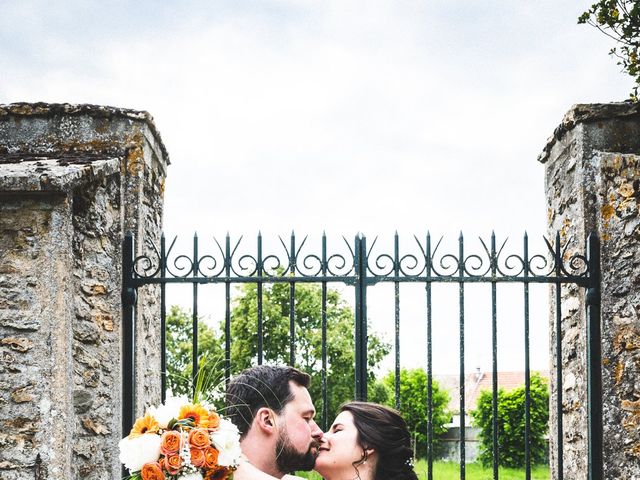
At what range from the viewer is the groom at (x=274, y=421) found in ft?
12.4

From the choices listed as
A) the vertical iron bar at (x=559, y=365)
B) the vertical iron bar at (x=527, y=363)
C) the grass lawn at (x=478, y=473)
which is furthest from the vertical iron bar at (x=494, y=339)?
the grass lawn at (x=478, y=473)

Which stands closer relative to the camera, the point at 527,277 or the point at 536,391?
the point at 527,277

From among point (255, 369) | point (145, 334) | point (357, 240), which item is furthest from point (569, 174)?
point (145, 334)

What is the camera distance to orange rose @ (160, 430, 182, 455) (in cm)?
306

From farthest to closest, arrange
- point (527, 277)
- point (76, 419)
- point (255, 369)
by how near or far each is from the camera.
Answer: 1. point (527, 277)
2. point (76, 419)
3. point (255, 369)

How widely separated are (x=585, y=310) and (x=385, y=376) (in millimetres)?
11469

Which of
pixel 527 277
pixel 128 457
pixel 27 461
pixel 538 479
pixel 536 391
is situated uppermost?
pixel 527 277

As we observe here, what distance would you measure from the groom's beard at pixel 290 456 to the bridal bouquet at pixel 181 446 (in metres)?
0.58

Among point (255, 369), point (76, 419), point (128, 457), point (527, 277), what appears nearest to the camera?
point (128, 457)

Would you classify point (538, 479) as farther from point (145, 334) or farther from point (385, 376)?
point (145, 334)

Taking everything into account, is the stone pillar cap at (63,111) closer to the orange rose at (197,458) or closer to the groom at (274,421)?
the groom at (274,421)

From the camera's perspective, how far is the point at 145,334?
5344 mm

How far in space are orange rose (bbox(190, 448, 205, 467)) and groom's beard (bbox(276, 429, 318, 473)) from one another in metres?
0.78

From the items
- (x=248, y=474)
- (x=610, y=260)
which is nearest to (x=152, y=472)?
(x=248, y=474)
